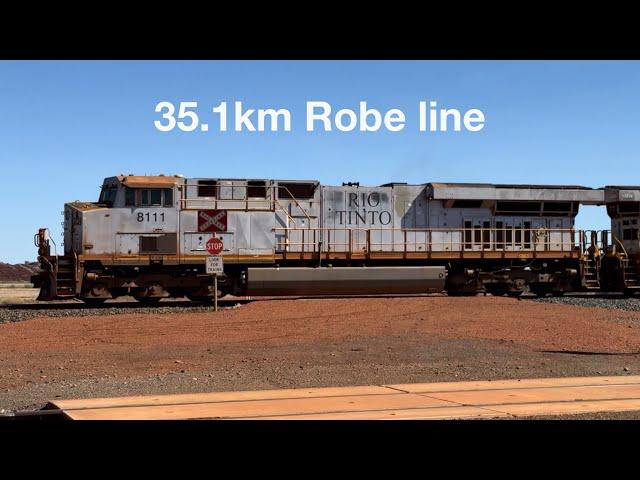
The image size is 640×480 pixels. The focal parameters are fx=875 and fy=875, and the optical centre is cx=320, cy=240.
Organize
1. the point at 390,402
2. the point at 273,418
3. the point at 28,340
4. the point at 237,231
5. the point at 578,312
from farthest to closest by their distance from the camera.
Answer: the point at 237,231, the point at 578,312, the point at 28,340, the point at 390,402, the point at 273,418

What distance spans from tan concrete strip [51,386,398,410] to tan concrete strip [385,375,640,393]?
0.40m

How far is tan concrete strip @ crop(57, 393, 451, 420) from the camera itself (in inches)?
294

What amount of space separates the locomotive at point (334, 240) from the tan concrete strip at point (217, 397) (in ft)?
42.2

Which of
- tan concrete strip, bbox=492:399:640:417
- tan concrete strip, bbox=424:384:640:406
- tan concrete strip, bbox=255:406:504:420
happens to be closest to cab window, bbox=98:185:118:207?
tan concrete strip, bbox=424:384:640:406

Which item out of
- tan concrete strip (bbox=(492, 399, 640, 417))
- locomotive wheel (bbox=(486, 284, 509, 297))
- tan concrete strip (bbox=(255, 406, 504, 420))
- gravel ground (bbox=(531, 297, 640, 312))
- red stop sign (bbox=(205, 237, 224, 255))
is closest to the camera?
tan concrete strip (bbox=(255, 406, 504, 420))

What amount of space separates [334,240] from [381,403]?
1932 cm

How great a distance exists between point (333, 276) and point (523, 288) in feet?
22.4

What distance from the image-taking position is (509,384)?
9703mm

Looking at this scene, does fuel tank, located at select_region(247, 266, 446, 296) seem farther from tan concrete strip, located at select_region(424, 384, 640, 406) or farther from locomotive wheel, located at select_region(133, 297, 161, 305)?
tan concrete strip, located at select_region(424, 384, 640, 406)

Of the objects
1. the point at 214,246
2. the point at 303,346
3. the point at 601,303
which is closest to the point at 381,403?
the point at 303,346
